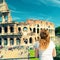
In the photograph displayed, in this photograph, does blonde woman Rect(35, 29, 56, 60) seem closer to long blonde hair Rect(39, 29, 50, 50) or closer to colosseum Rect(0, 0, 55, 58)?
long blonde hair Rect(39, 29, 50, 50)

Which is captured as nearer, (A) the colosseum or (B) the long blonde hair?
(B) the long blonde hair

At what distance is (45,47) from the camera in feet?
8.66

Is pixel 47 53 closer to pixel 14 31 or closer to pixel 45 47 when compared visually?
pixel 45 47

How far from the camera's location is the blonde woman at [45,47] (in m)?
2.62

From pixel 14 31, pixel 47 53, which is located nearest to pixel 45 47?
pixel 47 53

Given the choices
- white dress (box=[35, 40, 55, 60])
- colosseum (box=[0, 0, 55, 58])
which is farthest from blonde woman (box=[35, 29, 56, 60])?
colosseum (box=[0, 0, 55, 58])

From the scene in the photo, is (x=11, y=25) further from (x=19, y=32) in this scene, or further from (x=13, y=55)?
(x=13, y=55)

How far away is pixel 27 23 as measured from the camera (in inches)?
730

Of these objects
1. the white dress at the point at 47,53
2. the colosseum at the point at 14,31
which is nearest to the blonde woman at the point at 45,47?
the white dress at the point at 47,53

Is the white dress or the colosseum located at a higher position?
the colosseum

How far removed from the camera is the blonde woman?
2.62 m

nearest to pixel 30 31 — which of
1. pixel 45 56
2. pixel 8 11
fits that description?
pixel 8 11

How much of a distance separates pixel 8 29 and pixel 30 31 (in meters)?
1.31

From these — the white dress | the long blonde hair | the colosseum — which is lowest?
the white dress
